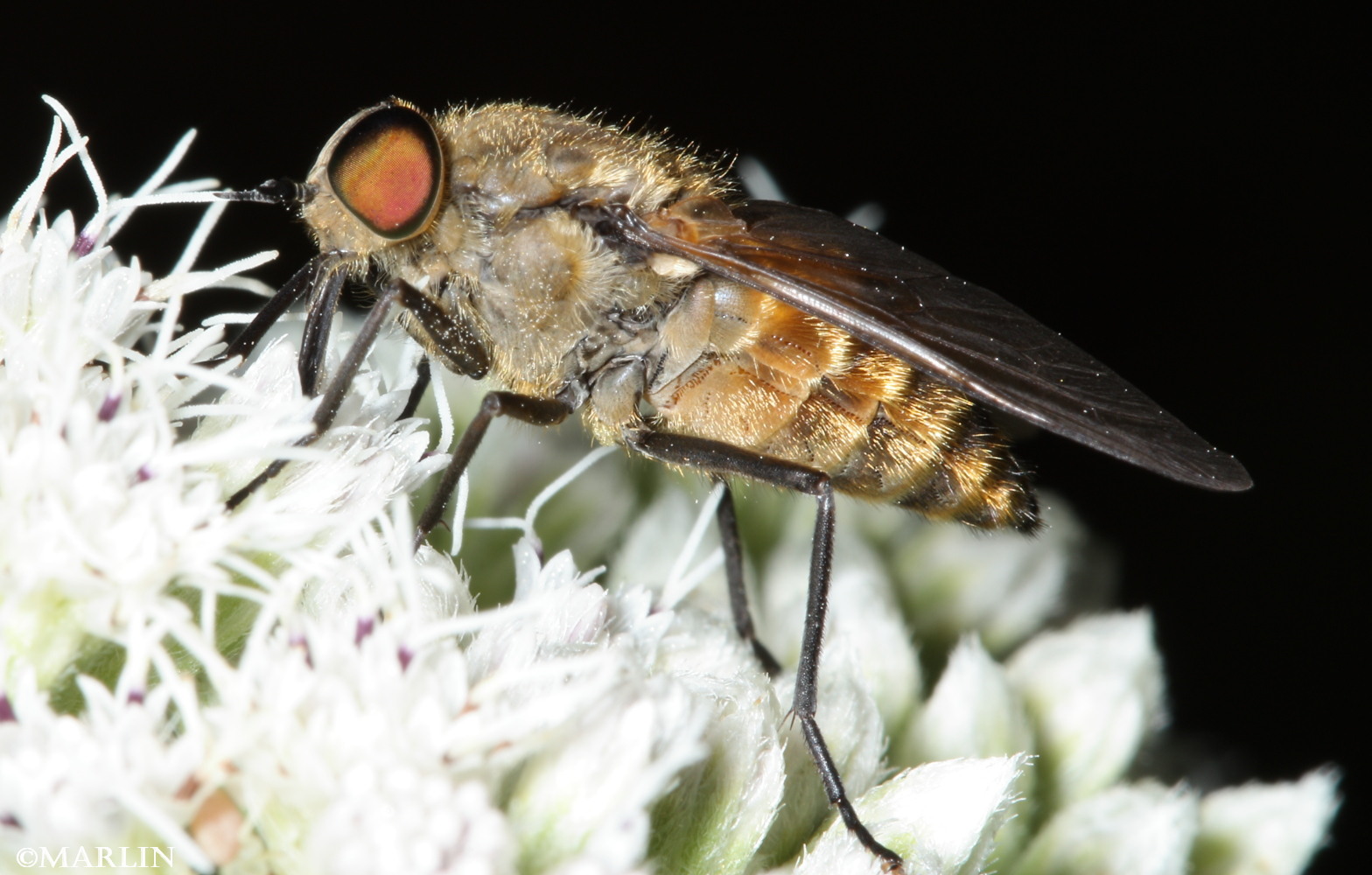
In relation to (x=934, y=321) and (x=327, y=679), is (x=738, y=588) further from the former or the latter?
(x=327, y=679)

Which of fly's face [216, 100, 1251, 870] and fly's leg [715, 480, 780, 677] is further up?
fly's face [216, 100, 1251, 870]

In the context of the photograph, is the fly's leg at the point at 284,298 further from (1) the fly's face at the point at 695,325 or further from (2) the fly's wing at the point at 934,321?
(2) the fly's wing at the point at 934,321

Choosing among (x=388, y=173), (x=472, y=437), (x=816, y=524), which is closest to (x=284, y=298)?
(x=388, y=173)

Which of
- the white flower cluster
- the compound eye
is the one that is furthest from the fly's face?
the white flower cluster

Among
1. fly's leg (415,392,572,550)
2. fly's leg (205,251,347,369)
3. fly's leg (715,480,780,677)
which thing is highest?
fly's leg (205,251,347,369)

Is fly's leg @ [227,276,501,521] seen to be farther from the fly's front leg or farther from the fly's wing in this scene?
the fly's wing

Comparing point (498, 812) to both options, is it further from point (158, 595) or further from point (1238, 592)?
point (1238, 592)

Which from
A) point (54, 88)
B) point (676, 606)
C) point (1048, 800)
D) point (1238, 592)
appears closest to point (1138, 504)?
point (1238, 592)
